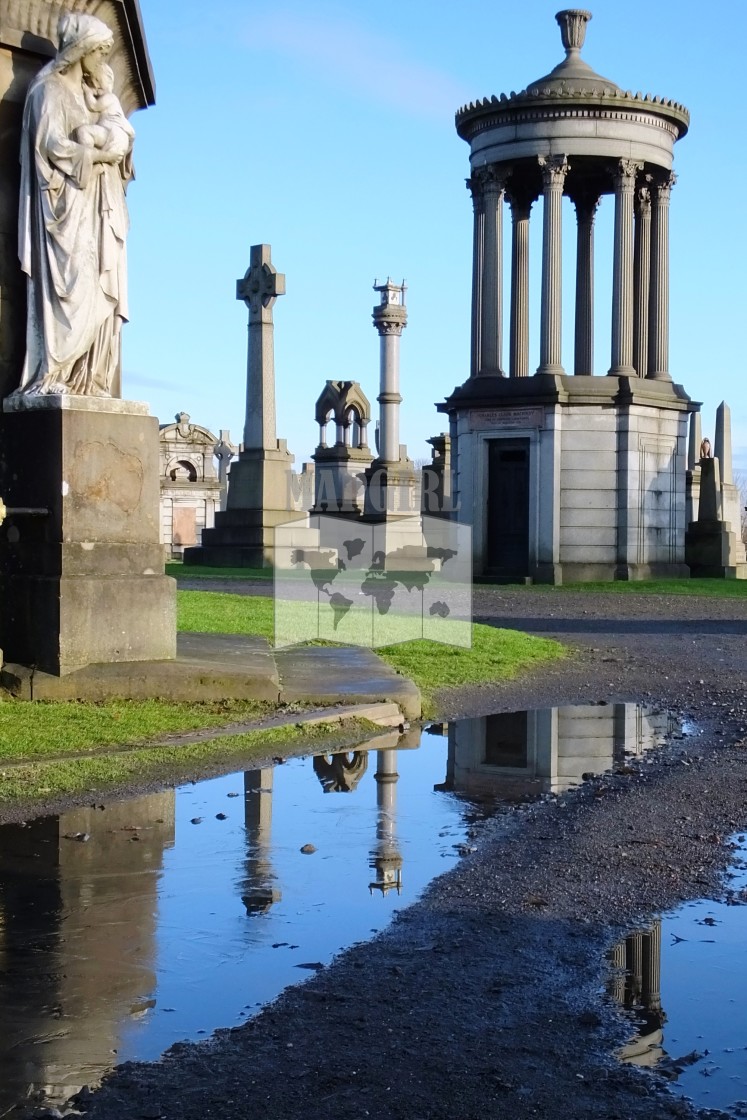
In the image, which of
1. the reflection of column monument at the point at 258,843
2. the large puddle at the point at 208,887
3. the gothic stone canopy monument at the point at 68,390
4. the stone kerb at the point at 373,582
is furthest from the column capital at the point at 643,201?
the reflection of column monument at the point at 258,843

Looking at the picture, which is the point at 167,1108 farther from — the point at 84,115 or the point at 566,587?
the point at 566,587

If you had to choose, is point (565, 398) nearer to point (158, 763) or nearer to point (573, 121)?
point (573, 121)

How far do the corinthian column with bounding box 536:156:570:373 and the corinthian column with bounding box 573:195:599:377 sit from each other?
392 centimetres

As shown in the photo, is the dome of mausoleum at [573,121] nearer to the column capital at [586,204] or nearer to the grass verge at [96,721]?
the column capital at [586,204]

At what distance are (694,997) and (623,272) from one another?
28.7 m

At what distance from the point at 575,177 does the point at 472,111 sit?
3.44 metres

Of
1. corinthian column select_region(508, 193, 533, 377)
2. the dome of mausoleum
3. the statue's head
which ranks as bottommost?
the statue's head

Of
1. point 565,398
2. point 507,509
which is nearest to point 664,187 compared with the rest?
point 565,398

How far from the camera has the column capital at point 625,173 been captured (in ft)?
101

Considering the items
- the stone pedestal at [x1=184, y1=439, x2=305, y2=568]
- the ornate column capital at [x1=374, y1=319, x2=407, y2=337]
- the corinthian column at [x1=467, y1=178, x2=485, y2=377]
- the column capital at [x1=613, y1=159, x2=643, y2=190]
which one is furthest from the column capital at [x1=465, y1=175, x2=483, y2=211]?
the ornate column capital at [x1=374, y1=319, x2=407, y2=337]

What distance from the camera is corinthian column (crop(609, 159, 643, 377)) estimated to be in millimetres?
30828

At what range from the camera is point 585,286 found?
34875 mm

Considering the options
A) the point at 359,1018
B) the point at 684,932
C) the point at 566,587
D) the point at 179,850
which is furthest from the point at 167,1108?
the point at 566,587

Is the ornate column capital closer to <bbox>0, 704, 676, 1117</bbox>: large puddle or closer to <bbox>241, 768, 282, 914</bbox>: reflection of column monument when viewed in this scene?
<bbox>0, 704, 676, 1117</bbox>: large puddle
